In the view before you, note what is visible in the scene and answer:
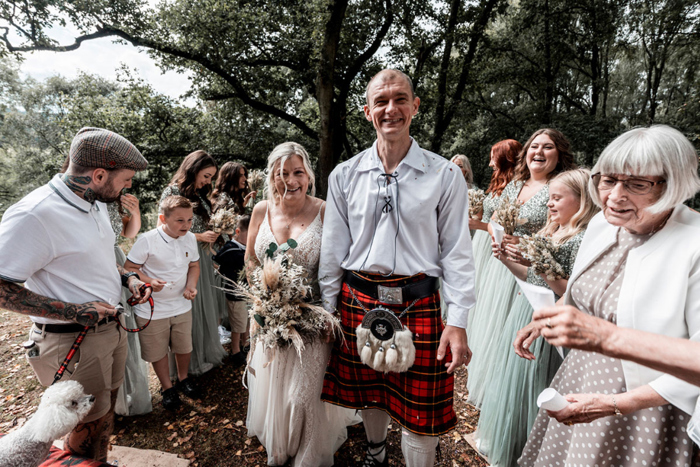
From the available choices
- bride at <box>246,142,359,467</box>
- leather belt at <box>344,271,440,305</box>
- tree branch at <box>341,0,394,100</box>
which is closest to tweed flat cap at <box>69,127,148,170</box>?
bride at <box>246,142,359,467</box>

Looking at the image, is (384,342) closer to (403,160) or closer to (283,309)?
(283,309)

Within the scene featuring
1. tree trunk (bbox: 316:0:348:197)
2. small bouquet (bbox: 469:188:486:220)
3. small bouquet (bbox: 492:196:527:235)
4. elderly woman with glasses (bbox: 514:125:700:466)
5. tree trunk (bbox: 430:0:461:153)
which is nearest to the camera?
elderly woman with glasses (bbox: 514:125:700:466)

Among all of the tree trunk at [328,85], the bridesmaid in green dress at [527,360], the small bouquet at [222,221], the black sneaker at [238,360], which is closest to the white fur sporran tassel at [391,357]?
the bridesmaid in green dress at [527,360]

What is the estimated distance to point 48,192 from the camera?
70.1 inches

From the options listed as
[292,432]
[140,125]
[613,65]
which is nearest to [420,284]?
[292,432]

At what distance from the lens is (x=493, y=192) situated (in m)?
4.09

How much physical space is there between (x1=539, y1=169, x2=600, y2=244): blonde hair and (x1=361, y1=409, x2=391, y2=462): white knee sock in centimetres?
185

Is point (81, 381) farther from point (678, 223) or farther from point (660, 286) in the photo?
point (678, 223)

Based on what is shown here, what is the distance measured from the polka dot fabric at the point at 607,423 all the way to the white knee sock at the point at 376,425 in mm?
1038

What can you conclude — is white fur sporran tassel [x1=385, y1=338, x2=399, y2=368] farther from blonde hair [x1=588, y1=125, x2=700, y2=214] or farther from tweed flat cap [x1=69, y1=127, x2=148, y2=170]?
tweed flat cap [x1=69, y1=127, x2=148, y2=170]

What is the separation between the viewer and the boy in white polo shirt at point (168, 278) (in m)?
2.97

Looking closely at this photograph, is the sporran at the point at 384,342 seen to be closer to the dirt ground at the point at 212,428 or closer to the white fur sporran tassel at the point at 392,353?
the white fur sporran tassel at the point at 392,353

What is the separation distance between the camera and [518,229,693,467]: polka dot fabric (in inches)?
52.6

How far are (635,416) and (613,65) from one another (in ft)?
79.5
